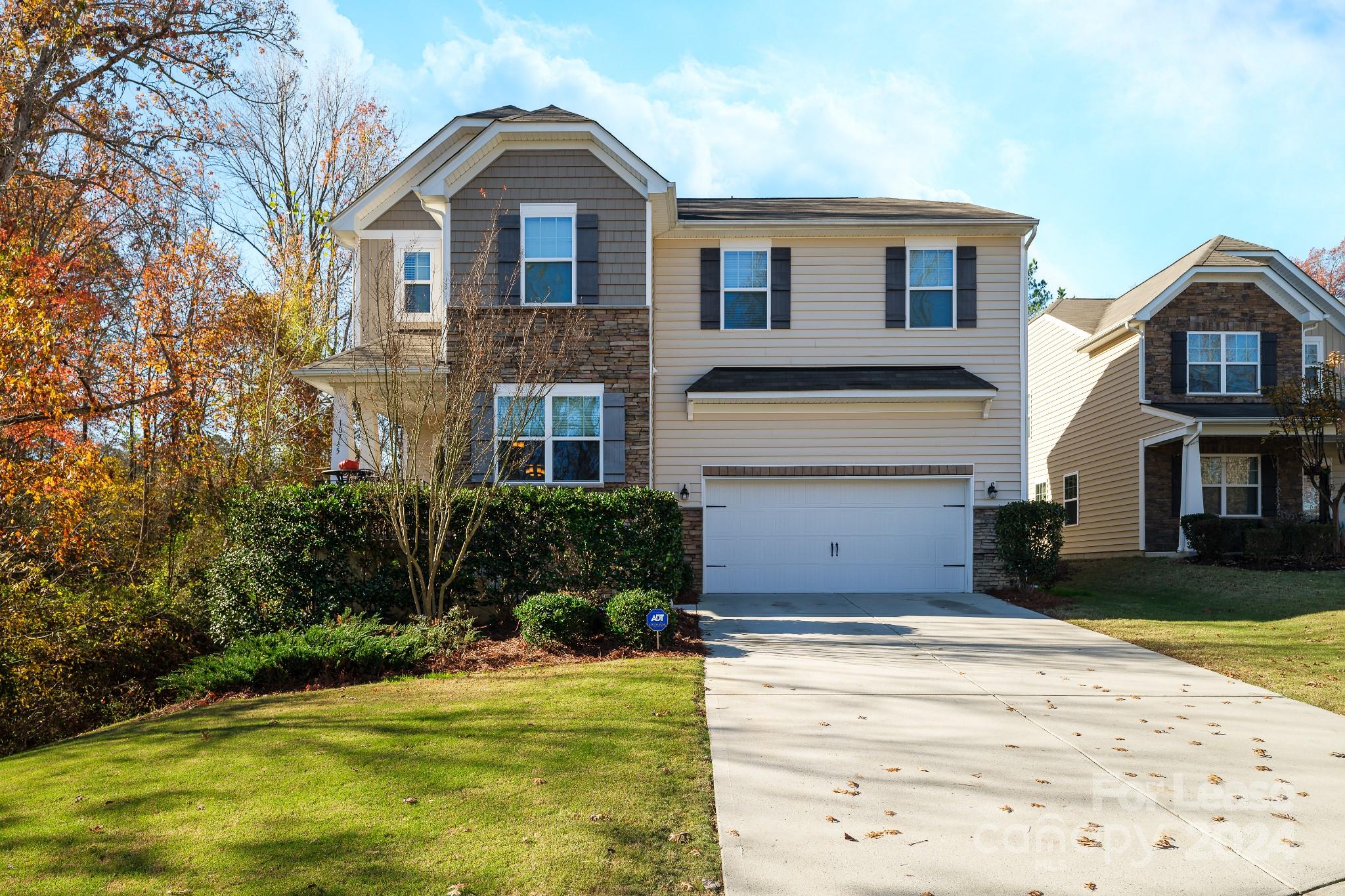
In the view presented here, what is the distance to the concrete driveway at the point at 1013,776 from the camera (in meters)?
4.49

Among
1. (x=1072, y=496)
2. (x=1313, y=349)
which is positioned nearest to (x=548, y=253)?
(x=1072, y=496)

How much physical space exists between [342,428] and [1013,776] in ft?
36.8

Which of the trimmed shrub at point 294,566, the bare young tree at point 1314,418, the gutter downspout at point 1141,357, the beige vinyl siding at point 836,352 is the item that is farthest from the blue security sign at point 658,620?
the gutter downspout at point 1141,357

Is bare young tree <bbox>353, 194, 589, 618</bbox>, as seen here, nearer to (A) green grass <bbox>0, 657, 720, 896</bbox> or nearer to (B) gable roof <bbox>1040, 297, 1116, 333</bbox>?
(A) green grass <bbox>0, 657, 720, 896</bbox>

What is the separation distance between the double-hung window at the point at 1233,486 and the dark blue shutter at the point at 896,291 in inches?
346

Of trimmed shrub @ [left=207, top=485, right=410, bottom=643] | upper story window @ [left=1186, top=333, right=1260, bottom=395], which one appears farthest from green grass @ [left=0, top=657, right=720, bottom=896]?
upper story window @ [left=1186, top=333, right=1260, bottom=395]

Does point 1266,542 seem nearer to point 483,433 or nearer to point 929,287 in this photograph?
point 929,287

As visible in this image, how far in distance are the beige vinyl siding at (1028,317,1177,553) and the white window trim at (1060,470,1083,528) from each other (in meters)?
0.06

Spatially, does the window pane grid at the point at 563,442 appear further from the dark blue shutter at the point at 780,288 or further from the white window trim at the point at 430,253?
the dark blue shutter at the point at 780,288

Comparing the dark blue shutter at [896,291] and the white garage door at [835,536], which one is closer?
the white garage door at [835,536]

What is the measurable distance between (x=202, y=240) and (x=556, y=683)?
42.8 ft

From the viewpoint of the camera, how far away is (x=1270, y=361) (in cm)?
1997

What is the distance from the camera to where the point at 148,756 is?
6.62 metres

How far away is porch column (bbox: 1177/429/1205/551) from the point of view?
1864 centimetres
